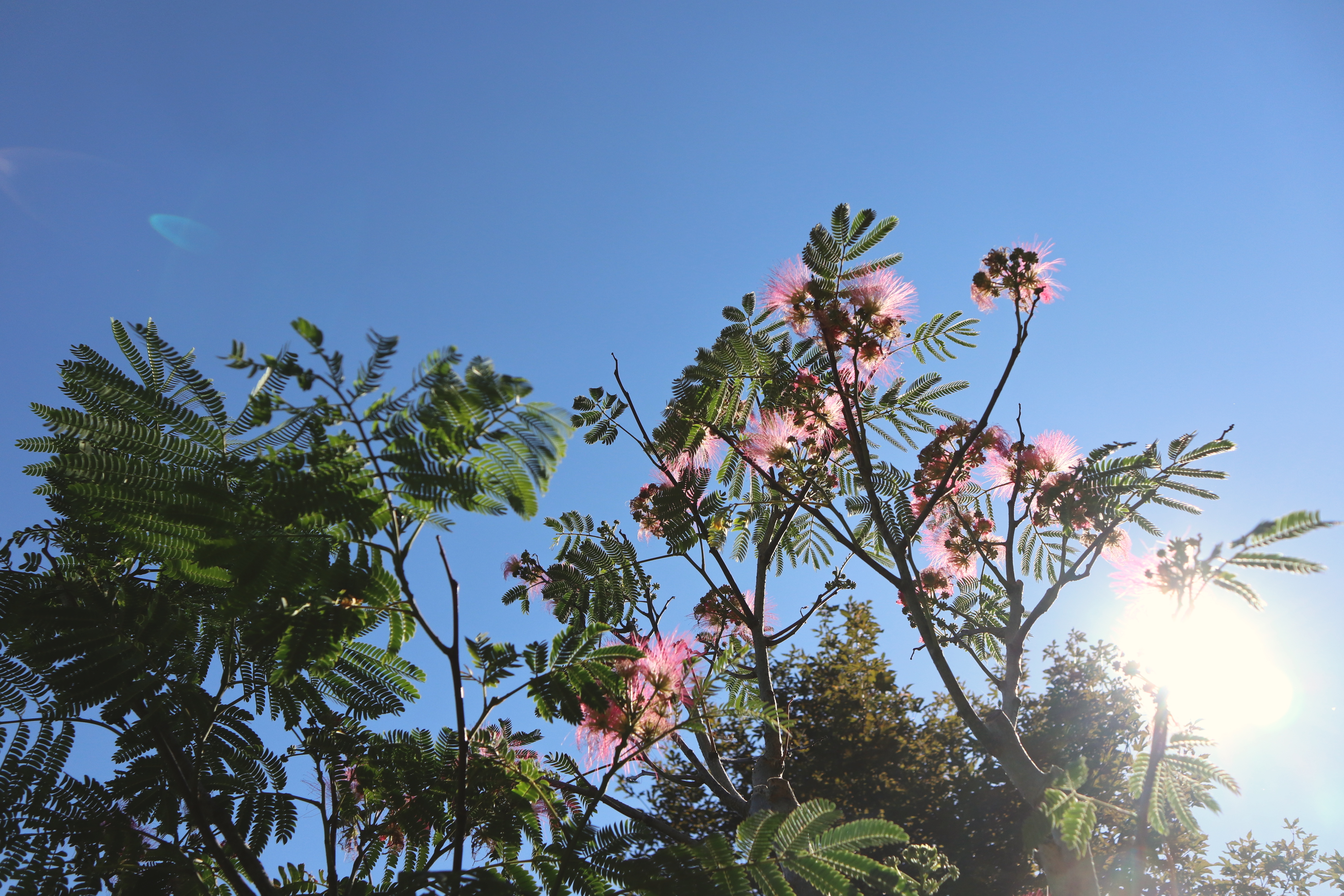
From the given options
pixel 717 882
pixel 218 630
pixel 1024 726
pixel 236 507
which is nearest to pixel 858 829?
pixel 717 882

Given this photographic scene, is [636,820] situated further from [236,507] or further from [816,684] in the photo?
[816,684]

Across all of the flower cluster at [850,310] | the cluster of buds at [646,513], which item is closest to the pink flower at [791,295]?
the flower cluster at [850,310]

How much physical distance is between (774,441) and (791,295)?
75 cm

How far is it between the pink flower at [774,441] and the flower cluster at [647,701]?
3.94 feet

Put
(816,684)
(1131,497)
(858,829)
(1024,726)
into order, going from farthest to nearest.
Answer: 1. (1024,726)
2. (816,684)
3. (1131,497)
4. (858,829)

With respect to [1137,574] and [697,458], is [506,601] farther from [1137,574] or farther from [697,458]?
[1137,574]

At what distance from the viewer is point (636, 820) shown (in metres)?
2.40

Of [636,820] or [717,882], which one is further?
[636,820]

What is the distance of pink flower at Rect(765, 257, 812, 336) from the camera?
3.70 metres

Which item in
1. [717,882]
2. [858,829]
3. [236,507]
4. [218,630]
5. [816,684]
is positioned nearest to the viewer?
[236,507]

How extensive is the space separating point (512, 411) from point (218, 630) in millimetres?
1368

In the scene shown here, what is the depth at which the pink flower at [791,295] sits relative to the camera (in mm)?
3699

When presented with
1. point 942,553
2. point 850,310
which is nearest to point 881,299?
point 850,310

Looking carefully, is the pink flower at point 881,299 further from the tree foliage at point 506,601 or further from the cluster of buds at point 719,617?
the cluster of buds at point 719,617
